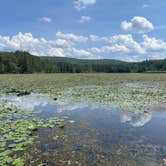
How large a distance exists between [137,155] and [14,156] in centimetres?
279

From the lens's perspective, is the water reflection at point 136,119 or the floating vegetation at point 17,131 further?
the water reflection at point 136,119

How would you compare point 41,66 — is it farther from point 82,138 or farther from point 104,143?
point 104,143

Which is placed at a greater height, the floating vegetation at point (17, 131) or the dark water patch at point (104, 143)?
the floating vegetation at point (17, 131)

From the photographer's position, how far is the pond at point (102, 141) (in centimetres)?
484

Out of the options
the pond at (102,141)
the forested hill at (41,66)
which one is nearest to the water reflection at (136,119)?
the pond at (102,141)

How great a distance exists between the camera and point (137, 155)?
512cm

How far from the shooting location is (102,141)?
6.10 m

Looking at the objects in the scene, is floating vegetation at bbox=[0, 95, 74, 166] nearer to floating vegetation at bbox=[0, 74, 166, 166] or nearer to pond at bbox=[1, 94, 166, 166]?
floating vegetation at bbox=[0, 74, 166, 166]

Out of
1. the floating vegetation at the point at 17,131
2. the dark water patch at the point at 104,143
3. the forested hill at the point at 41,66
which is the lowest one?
the dark water patch at the point at 104,143

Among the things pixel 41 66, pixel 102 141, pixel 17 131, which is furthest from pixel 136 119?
pixel 41 66

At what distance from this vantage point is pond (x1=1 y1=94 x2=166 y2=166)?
4844 millimetres

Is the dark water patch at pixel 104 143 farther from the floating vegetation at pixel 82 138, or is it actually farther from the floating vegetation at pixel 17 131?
the floating vegetation at pixel 17 131

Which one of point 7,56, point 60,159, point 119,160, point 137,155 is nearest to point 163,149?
point 137,155

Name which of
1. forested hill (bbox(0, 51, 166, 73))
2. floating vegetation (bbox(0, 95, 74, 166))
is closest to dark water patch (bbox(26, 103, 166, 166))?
floating vegetation (bbox(0, 95, 74, 166))
